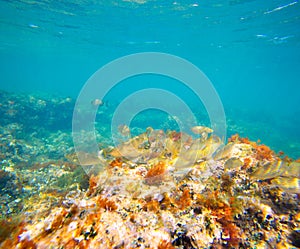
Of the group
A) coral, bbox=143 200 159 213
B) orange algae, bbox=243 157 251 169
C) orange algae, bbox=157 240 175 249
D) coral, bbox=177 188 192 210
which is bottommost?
orange algae, bbox=157 240 175 249

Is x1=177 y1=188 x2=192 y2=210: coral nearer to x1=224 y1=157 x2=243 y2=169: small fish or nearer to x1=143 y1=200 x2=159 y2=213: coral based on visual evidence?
x1=143 y1=200 x2=159 y2=213: coral

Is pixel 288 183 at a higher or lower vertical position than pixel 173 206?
higher

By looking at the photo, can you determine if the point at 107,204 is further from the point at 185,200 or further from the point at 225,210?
the point at 225,210

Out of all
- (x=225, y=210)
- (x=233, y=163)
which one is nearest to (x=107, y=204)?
(x=225, y=210)

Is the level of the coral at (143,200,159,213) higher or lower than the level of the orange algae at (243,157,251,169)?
lower

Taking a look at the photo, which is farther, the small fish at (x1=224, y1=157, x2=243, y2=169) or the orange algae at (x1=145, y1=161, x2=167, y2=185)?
the small fish at (x1=224, y1=157, x2=243, y2=169)

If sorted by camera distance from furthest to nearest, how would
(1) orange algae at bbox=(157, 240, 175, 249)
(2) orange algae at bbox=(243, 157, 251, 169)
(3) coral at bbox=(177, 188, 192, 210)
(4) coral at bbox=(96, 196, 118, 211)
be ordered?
1. (2) orange algae at bbox=(243, 157, 251, 169)
2. (3) coral at bbox=(177, 188, 192, 210)
3. (4) coral at bbox=(96, 196, 118, 211)
4. (1) orange algae at bbox=(157, 240, 175, 249)

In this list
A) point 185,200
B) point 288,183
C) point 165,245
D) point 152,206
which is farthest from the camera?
point 288,183

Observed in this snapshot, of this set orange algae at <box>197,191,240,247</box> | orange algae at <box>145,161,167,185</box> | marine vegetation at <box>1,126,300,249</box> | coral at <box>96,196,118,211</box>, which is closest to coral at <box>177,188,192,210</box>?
marine vegetation at <box>1,126,300,249</box>

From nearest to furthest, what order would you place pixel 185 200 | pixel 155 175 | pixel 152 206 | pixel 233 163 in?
pixel 152 206 < pixel 185 200 < pixel 155 175 < pixel 233 163

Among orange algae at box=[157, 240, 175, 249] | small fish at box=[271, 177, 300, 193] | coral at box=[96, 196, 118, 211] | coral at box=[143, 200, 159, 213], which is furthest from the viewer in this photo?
small fish at box=[271, 177, 300, 193]

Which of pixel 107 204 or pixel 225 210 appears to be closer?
pixel 107 204

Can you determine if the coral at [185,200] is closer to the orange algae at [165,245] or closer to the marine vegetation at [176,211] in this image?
the marine vegetation at [176,211]

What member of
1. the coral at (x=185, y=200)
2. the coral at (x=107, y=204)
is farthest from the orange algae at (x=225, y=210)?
the coral at (x=107, y=204)
